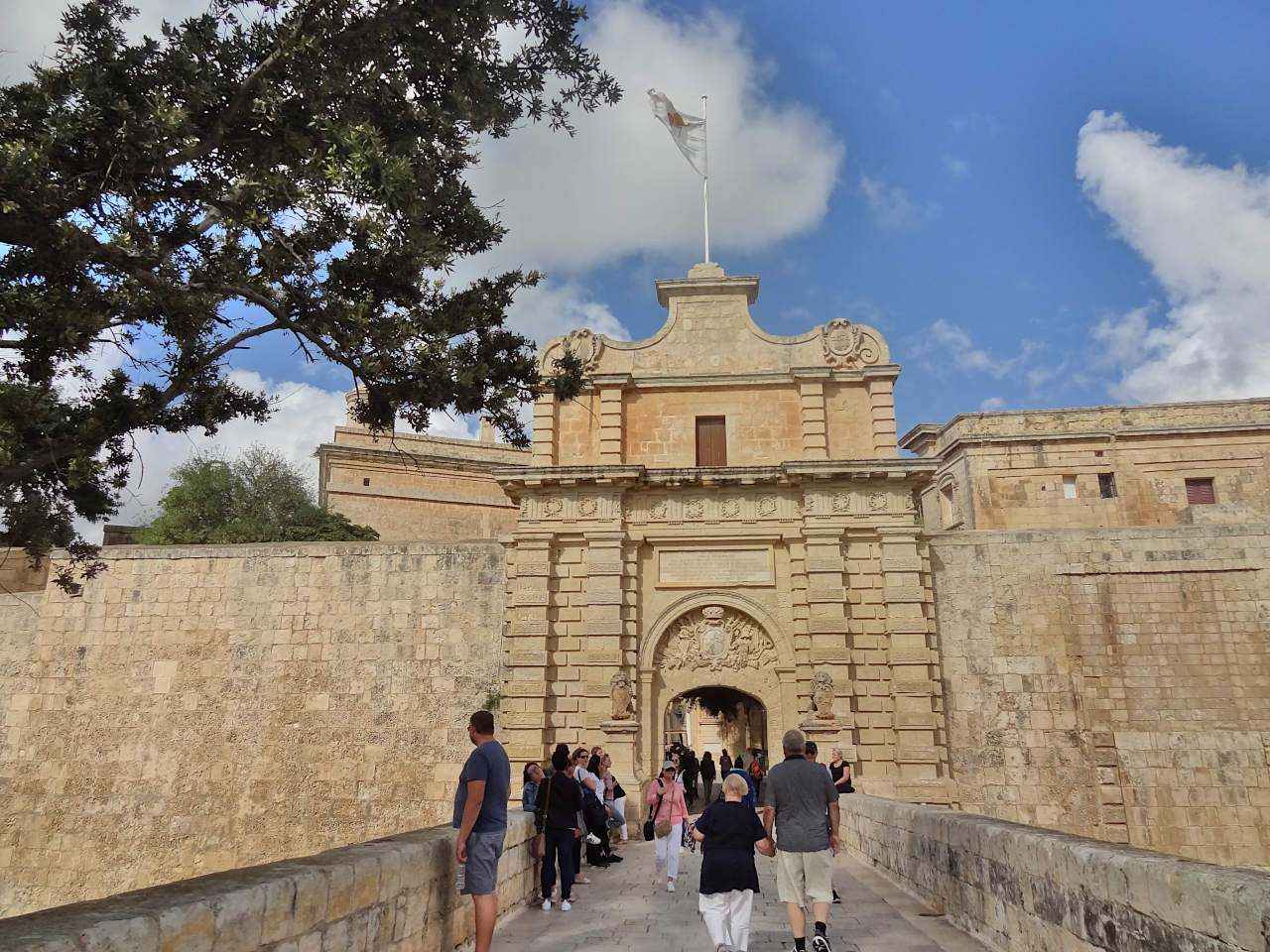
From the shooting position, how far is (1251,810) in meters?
14.9

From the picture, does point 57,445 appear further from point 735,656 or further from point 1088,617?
point 1088,617

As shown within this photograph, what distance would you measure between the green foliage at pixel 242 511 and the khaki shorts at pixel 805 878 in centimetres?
2058

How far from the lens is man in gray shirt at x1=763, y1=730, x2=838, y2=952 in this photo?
592cm

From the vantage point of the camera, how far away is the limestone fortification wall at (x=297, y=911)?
9.60ft

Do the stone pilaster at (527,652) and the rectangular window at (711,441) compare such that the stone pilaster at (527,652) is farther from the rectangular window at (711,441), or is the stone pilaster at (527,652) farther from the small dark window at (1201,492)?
the small dark window at (1201,492)

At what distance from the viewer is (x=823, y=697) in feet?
47.9

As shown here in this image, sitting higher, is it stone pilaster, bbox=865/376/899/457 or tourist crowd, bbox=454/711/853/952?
stone pilaster, bbox=865/376/899/457

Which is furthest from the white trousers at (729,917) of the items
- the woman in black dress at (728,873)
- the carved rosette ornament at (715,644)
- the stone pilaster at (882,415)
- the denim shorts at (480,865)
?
the stone pilaster at (882,415)

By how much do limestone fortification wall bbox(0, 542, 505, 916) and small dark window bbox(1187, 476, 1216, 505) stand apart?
18.9 metres

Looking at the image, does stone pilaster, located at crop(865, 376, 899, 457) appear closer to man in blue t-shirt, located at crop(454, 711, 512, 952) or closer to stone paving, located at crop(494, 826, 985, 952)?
stone paving, located at crop(494, 826, 985, 952)

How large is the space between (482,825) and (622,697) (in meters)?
9.44

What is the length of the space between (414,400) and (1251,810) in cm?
1549

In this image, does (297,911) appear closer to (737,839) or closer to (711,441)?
(737,839)

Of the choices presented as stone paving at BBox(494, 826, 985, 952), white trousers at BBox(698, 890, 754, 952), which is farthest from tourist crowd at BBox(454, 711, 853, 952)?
stone paving at BBox(494, 826, 985, 952)
